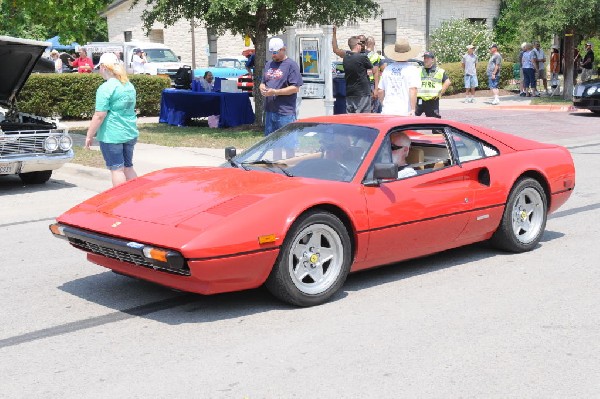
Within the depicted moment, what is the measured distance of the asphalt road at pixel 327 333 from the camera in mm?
4418

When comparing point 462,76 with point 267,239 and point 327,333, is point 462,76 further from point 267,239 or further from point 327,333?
point 327,333

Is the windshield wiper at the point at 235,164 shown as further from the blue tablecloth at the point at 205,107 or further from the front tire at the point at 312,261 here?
the blue tablecloth at the point at 205,107

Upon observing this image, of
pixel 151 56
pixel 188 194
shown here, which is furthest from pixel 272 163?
pixel 151 56

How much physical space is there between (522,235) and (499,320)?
6.53ft

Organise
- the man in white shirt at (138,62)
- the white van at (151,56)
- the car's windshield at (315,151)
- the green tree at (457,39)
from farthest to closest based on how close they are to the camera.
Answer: the white van at (151,56) < the green tree at (457,39) < the man in white shirt at (138,62) < the car's windshield at (315,151)

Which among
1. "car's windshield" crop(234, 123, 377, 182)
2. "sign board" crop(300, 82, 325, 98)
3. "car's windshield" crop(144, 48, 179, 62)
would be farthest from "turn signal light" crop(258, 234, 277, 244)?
"car's windshield" crop(144, 48, 179, 62)

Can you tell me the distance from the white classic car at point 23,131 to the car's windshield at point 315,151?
468 cm

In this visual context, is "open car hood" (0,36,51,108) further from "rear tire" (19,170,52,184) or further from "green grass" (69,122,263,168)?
"green grass" (69,122,263,168)

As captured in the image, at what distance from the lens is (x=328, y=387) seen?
436 centimetres

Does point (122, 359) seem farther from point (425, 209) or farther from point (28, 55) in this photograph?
point (28, 55)

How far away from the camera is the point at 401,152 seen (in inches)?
263

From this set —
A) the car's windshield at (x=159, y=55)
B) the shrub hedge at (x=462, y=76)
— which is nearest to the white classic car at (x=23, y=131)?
the shrub hedge at (x=462, y=76)

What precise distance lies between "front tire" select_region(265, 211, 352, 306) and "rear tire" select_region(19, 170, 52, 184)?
6673 millimetres

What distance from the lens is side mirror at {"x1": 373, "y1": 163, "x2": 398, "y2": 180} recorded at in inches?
235
